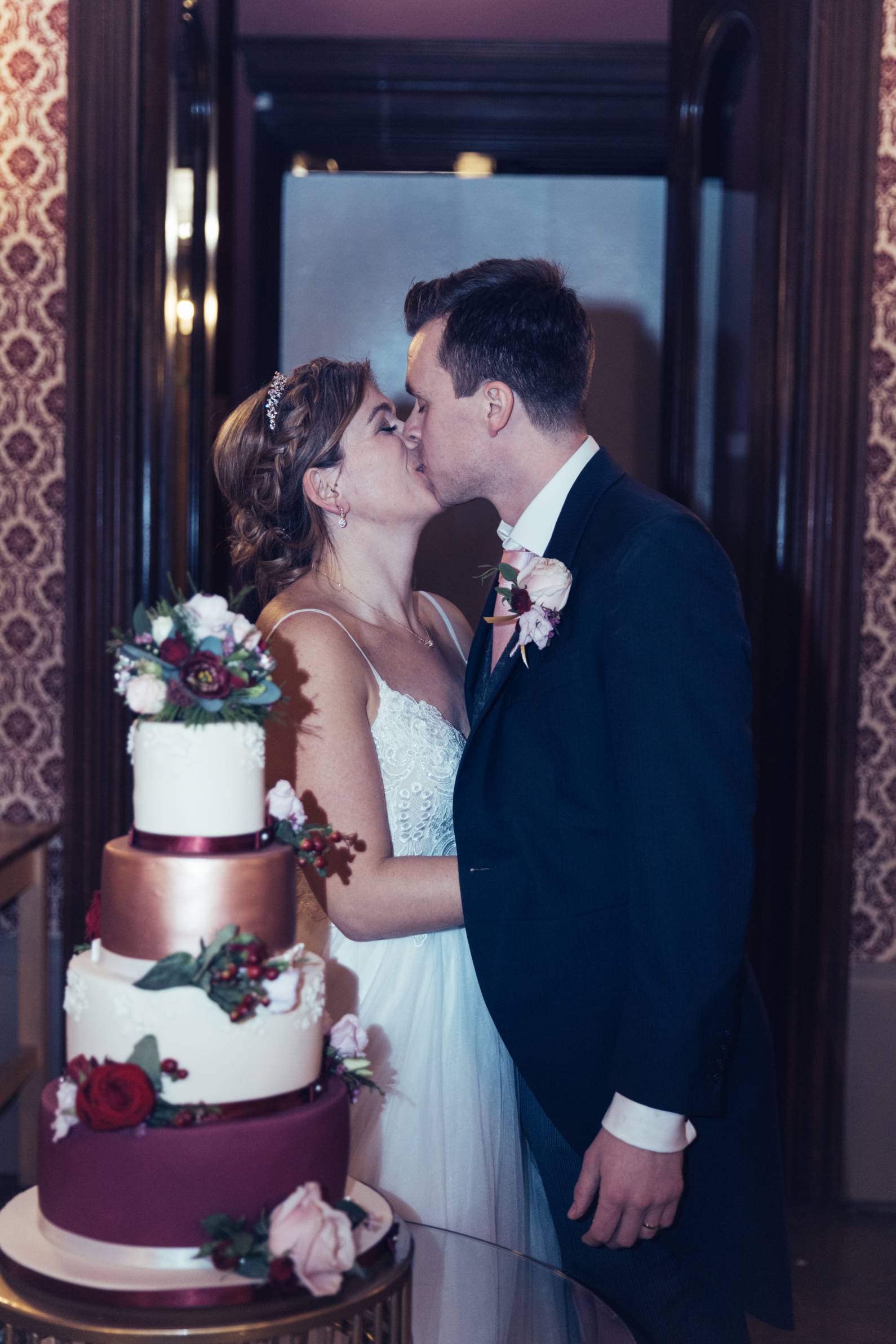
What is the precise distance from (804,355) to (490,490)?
6.07ft

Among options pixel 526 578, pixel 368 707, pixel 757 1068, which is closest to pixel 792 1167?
pixel 757 1068

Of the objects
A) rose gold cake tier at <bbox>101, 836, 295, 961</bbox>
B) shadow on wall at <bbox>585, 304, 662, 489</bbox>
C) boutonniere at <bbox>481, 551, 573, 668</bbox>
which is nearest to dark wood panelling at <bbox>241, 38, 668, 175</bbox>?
shadow on wall at <bbox>585, 304, 662, 489</bbox>

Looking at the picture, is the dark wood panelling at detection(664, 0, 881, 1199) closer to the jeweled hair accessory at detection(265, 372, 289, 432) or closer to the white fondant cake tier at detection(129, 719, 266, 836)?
the jeweled hair accessory at detection(265, 372, 289, 432)

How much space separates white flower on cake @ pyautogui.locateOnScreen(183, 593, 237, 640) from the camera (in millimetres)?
1353

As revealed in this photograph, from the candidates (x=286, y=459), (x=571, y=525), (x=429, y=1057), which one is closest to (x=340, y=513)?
(x=286, y=459)

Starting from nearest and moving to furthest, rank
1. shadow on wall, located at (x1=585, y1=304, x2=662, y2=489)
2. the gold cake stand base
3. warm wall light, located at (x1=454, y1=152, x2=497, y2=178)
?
1. the gold cake stand base
2. warm wall light, located at (x1=454, y1=152, x2=497, y2=178)
3. shadow on wall, located at (x1=585, y1=304, x2=662, y2=489)

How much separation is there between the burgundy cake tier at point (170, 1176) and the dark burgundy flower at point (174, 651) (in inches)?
18.2

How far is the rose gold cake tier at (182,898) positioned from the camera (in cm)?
130

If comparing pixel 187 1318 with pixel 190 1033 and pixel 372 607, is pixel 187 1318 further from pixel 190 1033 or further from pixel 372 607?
pixel 372 607

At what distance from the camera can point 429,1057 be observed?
2.16m

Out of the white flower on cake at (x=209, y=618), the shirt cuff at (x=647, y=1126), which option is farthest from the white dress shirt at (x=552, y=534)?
the white flower on cake at (x=209, y=618)

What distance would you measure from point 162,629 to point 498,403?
887mm

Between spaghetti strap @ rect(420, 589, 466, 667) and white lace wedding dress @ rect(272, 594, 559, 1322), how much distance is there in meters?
0.45

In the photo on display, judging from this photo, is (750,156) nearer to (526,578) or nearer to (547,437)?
(547,437)
